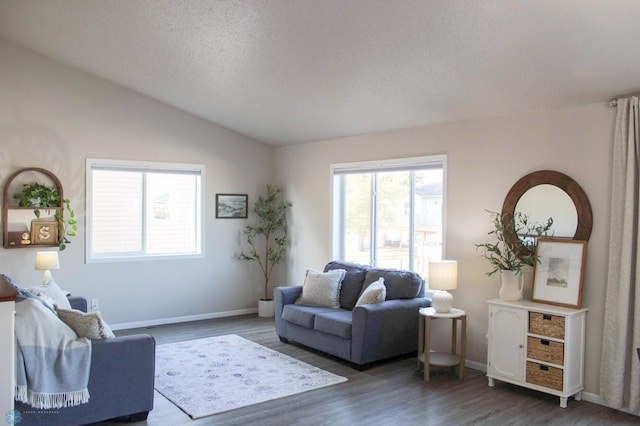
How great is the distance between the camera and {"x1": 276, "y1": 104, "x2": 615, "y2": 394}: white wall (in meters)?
4.22

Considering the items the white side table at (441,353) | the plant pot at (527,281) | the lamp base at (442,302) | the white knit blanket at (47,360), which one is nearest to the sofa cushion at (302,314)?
the white side table at (441,353)

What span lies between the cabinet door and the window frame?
3.27 feet

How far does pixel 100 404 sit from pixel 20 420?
486 mm

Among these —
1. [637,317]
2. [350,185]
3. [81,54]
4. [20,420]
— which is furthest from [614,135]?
[81,54]

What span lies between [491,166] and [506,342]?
5.29 ft

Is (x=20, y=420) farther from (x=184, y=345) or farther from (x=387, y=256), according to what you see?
(x=387, y=256)

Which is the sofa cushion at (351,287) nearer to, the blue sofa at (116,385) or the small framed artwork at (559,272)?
the small framed artwork at (559,272)

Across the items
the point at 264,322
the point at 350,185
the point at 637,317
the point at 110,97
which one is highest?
the point at 110,97

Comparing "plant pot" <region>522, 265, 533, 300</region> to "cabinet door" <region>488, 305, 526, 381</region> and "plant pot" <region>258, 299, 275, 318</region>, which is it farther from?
"plant pot" <region>258, 299, 275, 318</region>

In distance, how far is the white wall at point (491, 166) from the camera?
4219 mm

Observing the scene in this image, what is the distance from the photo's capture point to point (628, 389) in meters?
3.99

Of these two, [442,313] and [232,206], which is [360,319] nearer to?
[442,313]

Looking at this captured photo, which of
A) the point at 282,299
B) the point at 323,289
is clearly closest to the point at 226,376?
the point at 282,299

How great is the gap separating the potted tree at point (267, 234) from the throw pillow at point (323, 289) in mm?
1704
